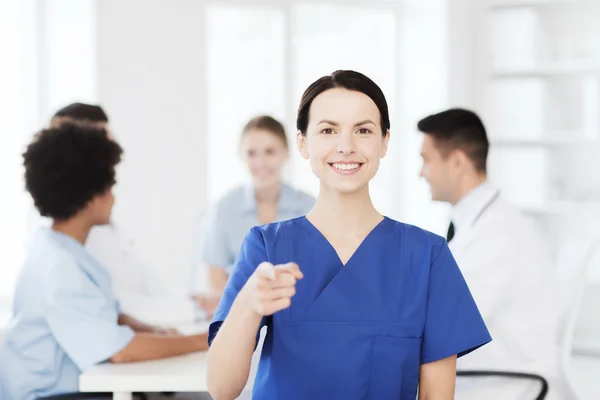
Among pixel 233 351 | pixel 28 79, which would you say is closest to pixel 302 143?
pixel 233 351

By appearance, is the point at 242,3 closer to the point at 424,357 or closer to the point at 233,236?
the point at 233,236

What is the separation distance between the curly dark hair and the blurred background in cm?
189

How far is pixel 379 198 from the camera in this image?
5.88 metres

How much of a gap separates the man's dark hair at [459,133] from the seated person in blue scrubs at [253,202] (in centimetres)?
84

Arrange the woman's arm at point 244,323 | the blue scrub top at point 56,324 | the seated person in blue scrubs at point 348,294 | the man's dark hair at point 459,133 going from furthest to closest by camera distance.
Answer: the man's dark hair at point 459,133 < the blue scrub top at point 56,324 < the seated person in blue scrubs at point 348,294 < the woman's arm at point 244,323

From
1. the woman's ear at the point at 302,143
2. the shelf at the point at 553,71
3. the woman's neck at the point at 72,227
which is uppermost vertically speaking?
the shelf at the point at 553,71

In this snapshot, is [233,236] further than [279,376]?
Yes

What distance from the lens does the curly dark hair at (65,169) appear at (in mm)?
2271

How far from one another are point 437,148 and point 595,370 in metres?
2.48

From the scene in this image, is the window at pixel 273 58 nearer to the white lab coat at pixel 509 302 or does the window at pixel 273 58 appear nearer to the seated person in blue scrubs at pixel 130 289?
the seated person in blue scrubs at pixel 130 289

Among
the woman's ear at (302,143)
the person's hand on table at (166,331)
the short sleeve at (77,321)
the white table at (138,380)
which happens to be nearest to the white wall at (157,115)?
the person's hand on table at (166,331)

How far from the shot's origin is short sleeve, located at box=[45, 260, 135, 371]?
216 cm

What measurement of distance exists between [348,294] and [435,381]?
21 cm

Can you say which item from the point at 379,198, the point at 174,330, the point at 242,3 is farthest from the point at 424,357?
the point at 379,198
